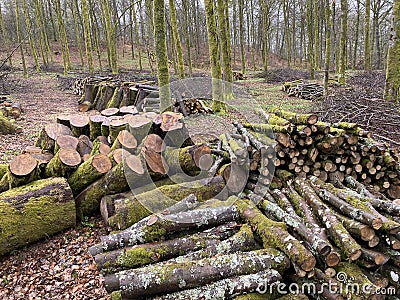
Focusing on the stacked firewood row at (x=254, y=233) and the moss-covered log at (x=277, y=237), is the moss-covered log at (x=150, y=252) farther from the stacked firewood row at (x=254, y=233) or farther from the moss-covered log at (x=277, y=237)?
the moss-covered log at (x=277, y=237)

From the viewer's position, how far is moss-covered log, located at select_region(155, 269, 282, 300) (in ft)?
9.65

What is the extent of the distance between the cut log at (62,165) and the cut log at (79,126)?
172 centimetres

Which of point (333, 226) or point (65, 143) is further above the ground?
point (65, 143)

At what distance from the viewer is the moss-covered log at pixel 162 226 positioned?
11.7 ft

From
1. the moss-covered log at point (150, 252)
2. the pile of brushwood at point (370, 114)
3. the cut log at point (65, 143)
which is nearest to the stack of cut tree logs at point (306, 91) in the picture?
the pile of brushwood at point (370, 114)

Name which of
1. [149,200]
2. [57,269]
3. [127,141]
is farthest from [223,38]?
[57,269]

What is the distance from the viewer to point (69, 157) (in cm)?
516

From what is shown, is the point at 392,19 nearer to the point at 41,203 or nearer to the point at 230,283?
the point at 230,283

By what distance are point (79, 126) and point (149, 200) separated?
328cm

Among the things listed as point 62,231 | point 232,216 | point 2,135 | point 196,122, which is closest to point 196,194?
point 232,216

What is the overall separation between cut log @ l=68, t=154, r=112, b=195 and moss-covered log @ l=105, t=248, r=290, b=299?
228 centimetres

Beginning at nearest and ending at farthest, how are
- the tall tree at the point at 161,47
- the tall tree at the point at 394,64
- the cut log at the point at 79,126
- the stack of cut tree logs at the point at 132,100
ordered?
the cut log at the point at 79,126
the tall tree at the point at 161,47
the tall tree at the point at 394,64
the stack of cut tree logs at the point at 132,100

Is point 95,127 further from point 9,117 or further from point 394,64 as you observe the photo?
point 394,64


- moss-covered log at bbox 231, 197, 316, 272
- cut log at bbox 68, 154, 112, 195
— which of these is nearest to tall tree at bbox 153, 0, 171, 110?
cut log at bbox 68, 154, 112, 195
